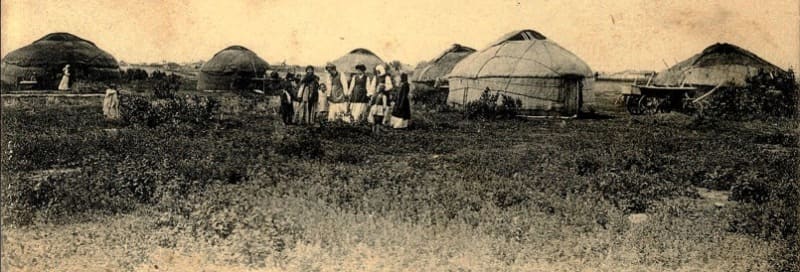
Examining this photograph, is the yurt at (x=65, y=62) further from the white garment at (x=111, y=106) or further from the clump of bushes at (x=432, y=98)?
the clump of bushes at (x=432, y=98)

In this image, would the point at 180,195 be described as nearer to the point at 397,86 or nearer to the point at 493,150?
the point at 493,150

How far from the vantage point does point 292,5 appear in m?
6.02

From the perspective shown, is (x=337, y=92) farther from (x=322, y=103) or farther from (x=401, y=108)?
(x=401, y=108)

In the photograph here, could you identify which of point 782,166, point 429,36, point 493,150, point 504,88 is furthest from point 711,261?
point 504,88

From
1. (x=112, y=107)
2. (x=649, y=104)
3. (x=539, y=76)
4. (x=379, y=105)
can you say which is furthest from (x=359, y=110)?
(x=649, y=104)

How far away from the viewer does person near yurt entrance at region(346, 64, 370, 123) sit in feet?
29.2

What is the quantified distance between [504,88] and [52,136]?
7.75 m

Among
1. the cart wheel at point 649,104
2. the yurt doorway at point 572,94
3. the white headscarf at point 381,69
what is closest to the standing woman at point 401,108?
the white headscarf at point 381,69

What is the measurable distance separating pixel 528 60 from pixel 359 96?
4076 millimetres

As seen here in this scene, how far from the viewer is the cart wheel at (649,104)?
35.2ft

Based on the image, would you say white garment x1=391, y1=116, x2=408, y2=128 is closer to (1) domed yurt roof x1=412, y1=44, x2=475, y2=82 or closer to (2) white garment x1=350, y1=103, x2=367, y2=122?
(2) white garment x1=350, y1=103, x2=367, y2=122

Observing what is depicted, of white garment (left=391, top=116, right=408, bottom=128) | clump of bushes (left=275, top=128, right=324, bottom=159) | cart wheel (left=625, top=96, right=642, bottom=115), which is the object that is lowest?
clump of bushes (left=275, top=128, right=324, bottom=159)

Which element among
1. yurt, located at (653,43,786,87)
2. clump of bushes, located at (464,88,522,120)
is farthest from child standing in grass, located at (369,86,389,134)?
yurt, located at (653,43,786,87)

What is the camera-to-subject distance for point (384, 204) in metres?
4.77
